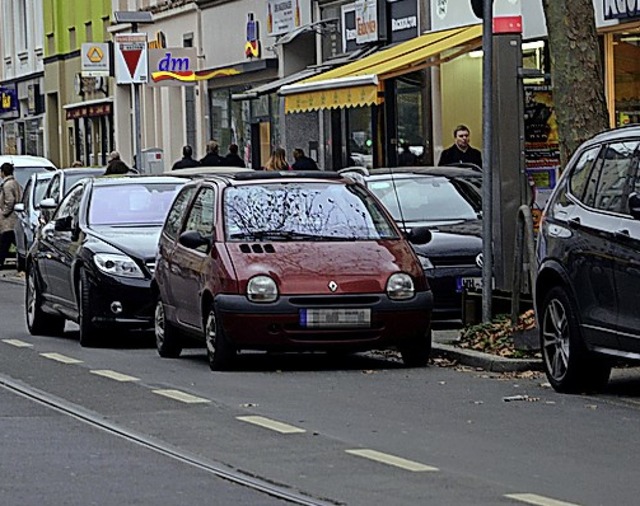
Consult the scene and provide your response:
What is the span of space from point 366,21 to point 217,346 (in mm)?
20824

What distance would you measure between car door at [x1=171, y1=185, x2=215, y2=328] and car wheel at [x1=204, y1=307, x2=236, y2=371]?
0.31 metres

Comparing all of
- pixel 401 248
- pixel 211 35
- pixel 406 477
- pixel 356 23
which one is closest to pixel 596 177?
pixel 401 248

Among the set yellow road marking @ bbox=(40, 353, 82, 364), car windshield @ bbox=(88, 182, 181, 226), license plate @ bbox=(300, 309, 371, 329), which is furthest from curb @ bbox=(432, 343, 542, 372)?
car windshield @ bbox=(88, 182, 181, 226)

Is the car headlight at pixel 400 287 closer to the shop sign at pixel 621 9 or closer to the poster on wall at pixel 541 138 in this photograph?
the poster on wall at pixel 541 138

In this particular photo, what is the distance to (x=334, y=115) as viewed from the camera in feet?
122

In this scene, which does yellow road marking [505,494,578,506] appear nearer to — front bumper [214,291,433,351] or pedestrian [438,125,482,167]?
front bumper [214,291,433,351]

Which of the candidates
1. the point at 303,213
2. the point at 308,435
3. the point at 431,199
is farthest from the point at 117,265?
the point at 308,435

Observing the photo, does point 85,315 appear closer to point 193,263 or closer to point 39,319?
point 39,319

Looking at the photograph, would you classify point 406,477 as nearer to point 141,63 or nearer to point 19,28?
point 141,63

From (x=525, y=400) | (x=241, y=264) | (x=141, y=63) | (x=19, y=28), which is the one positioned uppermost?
(x=19, y=28)

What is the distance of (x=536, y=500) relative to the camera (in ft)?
27.6

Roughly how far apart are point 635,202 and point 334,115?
25.3 meters

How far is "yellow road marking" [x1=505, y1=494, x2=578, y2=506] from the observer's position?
8297 millimetres

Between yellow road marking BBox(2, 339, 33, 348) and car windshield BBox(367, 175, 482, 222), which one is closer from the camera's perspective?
yellow road marking BBox(2, 339, 33, 348)
